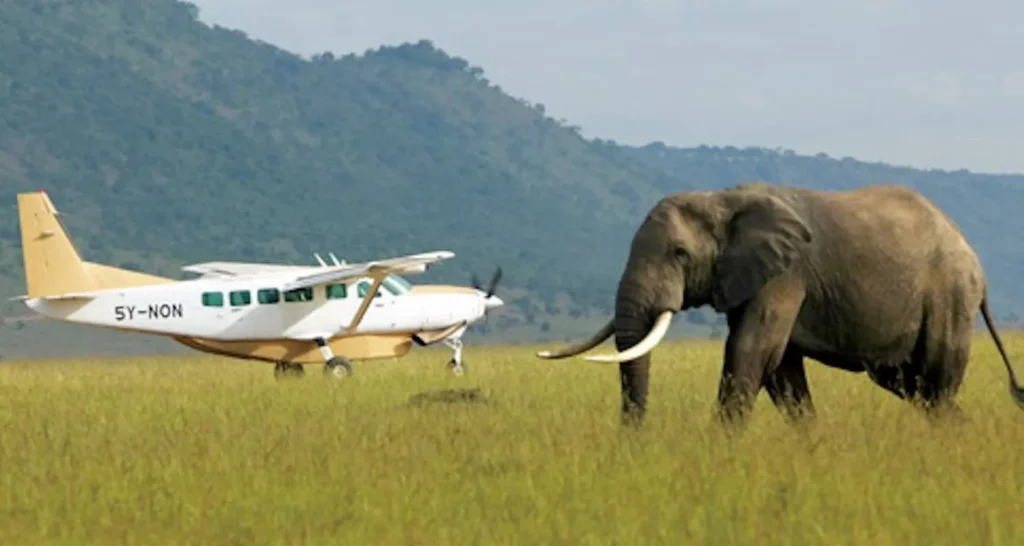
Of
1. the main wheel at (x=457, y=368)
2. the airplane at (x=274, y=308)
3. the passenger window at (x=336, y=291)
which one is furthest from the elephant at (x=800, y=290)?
the passenger window at (x=336, y=291)

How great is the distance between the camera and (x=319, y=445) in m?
13.5

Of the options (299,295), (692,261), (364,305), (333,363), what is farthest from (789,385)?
(299,295)

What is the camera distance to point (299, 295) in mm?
29859

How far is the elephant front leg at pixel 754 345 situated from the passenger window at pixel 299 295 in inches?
681

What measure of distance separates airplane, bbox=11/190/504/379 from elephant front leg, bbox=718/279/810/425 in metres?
15.6

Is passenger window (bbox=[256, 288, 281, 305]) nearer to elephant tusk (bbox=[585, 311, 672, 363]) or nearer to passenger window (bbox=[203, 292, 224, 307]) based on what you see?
passenger window (bbox=[203, 292, 224, 307])

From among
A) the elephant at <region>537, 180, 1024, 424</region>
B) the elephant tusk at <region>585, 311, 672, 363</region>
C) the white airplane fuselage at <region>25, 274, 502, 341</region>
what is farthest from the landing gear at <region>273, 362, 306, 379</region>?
the elephant tusk at <region>585, 311, 672, 363</region>

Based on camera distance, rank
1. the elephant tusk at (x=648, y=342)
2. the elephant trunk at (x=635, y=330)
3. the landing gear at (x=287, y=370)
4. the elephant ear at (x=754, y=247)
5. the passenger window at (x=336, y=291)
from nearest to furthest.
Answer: the elephant tusk at (x=648, y=342)
the elephant trunk at (x=635, y=330)
the elephant ear at (x=754, y=247)
the landing gear at (x=287, y=370)
the passenger window at (x=336, y=291)

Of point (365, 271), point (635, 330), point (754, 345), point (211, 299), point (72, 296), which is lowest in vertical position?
point (754, 345)

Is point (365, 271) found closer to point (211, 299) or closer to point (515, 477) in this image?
point (211, 299)

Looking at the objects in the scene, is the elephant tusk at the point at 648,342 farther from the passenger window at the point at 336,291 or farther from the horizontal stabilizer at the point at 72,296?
the horizontal stabilizer at the point at 72,296

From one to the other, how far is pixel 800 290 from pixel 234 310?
1747 centimetres

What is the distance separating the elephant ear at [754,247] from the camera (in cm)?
1303

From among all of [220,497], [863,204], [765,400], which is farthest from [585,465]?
[765,400]
